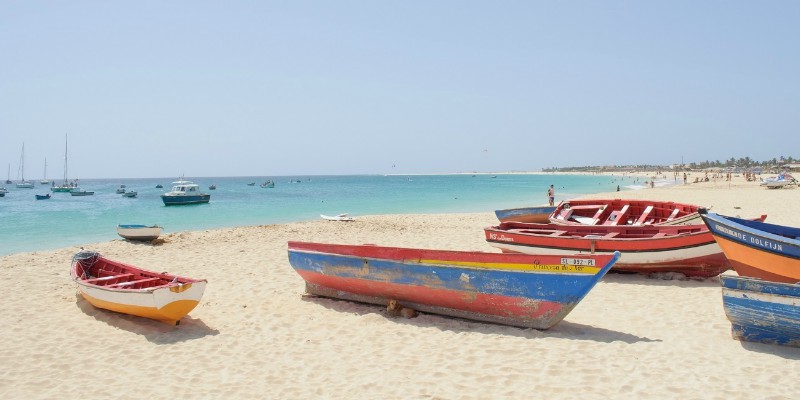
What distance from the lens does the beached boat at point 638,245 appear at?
9.59m

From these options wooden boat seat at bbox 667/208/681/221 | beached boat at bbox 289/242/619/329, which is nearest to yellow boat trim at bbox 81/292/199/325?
beached boat at bbox 289/242/619/329

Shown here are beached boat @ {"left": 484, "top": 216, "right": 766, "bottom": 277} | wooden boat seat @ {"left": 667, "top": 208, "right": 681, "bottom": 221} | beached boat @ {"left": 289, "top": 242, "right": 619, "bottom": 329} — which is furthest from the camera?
wooden boat seat @ {"left": 667, "top": 208, "right": 681, "bottom": 221}

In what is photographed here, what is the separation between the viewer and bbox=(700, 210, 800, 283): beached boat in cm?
711

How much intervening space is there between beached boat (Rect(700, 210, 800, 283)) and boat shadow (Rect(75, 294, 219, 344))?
805cm

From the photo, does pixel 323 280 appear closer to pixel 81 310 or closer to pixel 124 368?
pixel 124 368

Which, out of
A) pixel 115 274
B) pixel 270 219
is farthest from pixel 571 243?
pixel 270 219

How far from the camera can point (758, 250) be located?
746 cm

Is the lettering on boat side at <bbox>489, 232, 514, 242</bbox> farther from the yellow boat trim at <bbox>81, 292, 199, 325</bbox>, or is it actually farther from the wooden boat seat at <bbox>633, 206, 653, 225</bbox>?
the yellow boat trim at <bbox>81, 292, 199, 325</bbox>

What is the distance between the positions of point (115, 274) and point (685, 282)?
36.0 feet

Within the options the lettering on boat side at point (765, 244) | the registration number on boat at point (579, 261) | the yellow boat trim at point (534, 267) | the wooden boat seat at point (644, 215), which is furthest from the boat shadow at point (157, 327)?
the wooden boat seat at point (644, 215)

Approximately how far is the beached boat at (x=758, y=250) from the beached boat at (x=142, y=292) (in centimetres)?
820

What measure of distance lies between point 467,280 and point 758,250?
14.5 ft

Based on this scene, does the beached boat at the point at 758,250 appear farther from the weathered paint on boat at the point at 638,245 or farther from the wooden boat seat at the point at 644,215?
the wooden boat seat at the point at 644,215

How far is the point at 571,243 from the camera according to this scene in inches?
413
